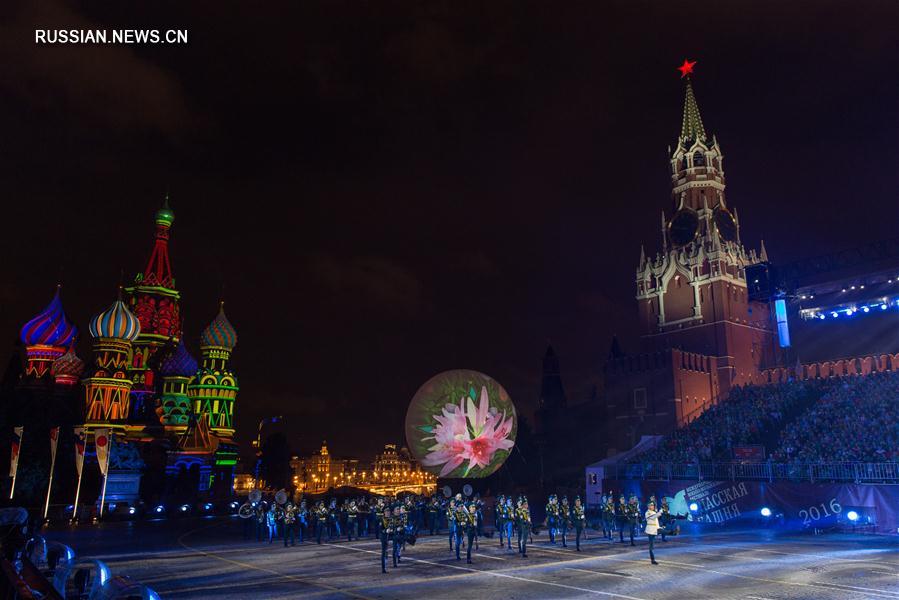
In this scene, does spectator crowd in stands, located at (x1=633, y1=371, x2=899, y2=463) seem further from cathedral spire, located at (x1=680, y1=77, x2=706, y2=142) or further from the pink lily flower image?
cathedral spire, located at (x1=680, y1=77, x2=706, y2=142)

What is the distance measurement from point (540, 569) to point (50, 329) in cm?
7211

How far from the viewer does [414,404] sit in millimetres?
35875

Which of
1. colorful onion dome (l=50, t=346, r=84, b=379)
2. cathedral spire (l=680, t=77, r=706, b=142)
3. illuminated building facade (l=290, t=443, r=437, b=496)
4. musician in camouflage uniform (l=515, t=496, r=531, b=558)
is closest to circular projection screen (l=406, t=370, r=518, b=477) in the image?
musician in camouflage uniform (l=515, t=496, r=531, b=558)

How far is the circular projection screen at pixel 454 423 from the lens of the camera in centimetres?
3538

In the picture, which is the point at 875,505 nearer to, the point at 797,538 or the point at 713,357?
the point at 797,538

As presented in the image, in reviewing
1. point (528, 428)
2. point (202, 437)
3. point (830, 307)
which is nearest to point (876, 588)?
point (830, 307)

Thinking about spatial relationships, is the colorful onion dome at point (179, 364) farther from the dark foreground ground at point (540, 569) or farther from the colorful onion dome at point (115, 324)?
the dark foreground ground at point (540, 569)

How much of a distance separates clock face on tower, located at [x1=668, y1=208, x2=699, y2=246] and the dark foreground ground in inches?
2007

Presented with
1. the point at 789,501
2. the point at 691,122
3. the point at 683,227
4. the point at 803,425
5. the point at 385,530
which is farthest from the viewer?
the point at 691,122

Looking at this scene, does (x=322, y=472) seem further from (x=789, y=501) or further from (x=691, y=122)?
(x=789, y=501)

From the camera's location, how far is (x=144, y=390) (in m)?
71.7

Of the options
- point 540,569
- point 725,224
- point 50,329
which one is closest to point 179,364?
point 50,329

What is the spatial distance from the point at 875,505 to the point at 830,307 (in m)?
24.7

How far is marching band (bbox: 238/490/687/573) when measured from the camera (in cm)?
2009
